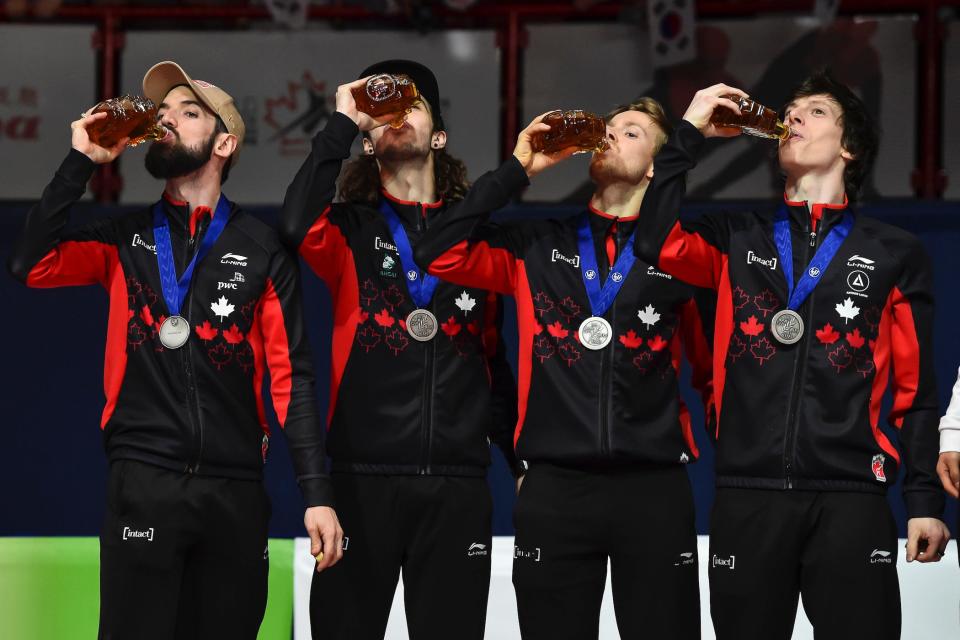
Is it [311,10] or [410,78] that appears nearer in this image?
[410,78]

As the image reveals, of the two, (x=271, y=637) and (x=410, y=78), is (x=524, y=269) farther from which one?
(x=271, y=637)

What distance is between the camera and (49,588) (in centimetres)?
430

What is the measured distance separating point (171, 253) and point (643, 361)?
1.27m

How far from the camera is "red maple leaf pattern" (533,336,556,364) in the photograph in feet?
12.1

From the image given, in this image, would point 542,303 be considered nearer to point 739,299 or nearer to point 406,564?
point 739,299

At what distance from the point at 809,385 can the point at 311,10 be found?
3.90 m

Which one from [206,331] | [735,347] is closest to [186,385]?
[206,331]

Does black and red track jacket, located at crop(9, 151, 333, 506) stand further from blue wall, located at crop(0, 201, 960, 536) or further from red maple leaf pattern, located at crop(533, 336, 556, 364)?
blue wall, located at crop(0, 201, 960, 536)

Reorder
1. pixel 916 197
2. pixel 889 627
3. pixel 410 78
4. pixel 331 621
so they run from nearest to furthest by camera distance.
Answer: pixel 889 627, pixel 331 621, pixel 410 78, pixel 916 197

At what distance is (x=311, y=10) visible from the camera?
260 inches

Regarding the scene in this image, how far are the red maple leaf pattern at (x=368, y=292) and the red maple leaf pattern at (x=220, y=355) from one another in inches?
16.7

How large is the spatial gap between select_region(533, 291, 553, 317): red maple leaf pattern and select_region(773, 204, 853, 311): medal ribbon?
62cm

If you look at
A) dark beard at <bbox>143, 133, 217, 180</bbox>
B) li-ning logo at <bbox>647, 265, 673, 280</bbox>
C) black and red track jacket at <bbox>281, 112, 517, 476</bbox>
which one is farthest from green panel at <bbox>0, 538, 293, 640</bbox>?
li-ning logo at <bbox>647, 265, 673, 280</bbox>

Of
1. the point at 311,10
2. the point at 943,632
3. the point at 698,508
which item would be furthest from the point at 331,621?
the point at 311,10
